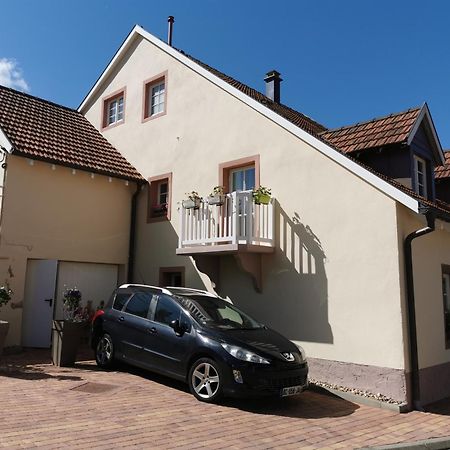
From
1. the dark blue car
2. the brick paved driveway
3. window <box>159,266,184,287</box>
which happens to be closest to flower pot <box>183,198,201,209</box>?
the dark blue car

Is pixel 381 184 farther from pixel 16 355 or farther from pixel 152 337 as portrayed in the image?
pixel 16 355

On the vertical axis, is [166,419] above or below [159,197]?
below

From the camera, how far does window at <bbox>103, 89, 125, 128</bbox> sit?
51.0 feet

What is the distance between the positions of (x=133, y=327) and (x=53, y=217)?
4.70 metres

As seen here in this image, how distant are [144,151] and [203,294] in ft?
20.1

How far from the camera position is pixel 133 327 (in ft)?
29.2

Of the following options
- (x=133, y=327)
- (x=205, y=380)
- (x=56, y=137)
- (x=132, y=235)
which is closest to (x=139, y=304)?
(x=133, y=327)

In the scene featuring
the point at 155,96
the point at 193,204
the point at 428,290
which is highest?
the point at 155,96

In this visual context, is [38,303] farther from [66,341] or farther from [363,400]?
[363,400]

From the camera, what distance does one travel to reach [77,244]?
41.4 feet

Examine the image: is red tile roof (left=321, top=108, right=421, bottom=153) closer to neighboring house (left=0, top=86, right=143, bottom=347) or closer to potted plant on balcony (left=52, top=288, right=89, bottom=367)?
neighboring house (left=0, top=86, right=143, bottom=347)

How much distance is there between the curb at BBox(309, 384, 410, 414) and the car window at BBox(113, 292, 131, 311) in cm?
392

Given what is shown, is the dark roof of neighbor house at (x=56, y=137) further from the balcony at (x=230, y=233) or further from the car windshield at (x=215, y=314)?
the car windshield at (x=215, y=314)

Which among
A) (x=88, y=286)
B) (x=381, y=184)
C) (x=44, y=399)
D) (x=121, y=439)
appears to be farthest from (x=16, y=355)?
(x=381, y=184)
